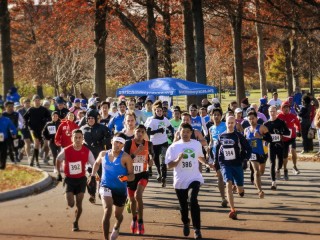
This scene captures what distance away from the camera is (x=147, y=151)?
→ 11180 millimetres

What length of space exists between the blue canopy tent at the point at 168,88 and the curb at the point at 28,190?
898 centimetres

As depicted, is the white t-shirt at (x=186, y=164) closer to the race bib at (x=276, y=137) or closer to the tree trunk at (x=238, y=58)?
the race bib at (x=276, y=137)

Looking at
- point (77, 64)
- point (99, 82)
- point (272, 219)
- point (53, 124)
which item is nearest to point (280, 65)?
point (77, 64)

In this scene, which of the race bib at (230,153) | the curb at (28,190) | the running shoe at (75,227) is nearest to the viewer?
the running shoe at (75,227)

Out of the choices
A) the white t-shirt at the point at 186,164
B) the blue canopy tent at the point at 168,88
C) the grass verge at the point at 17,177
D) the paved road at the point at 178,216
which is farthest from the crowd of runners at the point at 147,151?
the blue canopy tent at the point at 168,88

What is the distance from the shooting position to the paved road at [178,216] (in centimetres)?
991

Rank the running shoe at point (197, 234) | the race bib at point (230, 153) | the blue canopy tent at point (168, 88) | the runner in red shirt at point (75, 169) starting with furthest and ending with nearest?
1. the blue canopy tent at point (168, 88)
2. the race bib at point (230, 153)
3. the runner in red shirt at point (75, 169)
4. the running shoe at point (197, 234)

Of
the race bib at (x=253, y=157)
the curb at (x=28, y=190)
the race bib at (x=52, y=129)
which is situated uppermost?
the race bib at (x=52, y=129)

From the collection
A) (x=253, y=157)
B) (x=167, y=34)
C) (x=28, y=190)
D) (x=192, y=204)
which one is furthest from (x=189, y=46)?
(x=192, y=204)

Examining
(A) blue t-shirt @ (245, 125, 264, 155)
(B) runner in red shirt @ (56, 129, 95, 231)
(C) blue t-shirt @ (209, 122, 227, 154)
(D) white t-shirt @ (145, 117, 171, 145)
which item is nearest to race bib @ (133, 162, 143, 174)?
(B) runner in red shirt @ (56, 129, 95, 231)

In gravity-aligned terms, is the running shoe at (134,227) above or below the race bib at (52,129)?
below

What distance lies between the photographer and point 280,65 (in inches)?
3093

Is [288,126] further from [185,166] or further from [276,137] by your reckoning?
[185,166]

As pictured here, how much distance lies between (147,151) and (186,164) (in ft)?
4.67
